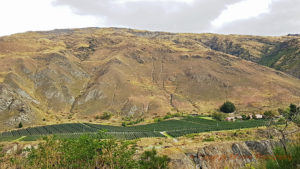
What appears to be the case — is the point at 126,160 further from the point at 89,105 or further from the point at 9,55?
the point at 9,55

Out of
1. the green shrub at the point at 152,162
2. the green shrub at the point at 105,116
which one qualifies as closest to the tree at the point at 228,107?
the green shrub at the point at 105,116

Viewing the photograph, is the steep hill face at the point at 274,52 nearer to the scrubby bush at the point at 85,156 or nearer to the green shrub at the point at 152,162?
the green shrub at the point at 152,162

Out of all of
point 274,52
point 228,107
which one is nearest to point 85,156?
point 228,107

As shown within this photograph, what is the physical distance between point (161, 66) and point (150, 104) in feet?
134

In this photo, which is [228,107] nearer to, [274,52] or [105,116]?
[105,116]

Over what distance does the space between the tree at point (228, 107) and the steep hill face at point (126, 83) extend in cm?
384

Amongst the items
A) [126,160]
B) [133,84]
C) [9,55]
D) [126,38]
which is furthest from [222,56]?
[126,160]

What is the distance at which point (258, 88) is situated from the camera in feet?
335

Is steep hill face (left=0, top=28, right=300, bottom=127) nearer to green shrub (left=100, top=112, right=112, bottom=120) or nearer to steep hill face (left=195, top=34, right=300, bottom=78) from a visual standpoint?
green shrub (left=100, top=112, right=112, bottom=120)

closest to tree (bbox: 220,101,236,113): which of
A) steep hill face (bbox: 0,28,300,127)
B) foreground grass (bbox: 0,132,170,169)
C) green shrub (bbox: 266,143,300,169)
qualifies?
steep hill face (bbox: 0,28,300,127)

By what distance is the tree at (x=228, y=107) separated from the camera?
8762 cm

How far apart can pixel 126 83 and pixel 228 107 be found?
4717 cm

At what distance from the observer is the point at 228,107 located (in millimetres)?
87750

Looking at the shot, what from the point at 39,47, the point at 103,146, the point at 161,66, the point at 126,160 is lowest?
the point at 126,160
